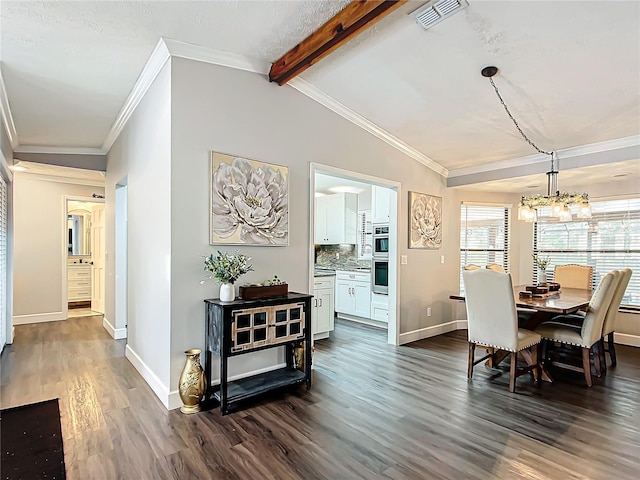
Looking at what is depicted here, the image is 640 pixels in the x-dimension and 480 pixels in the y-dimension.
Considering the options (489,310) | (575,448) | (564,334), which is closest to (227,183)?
(489,310)

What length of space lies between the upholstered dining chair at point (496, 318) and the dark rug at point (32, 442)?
3233mm

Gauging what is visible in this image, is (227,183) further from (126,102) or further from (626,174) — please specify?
(626,174)

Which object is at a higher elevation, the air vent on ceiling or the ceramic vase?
the air vent on ceiling

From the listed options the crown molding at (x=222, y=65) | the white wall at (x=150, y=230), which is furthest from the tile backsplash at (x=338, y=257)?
the white wall at (x=150, y=230)

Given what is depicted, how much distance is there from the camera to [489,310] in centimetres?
332

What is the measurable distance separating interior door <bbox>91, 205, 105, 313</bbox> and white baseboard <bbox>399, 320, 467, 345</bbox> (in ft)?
18.0

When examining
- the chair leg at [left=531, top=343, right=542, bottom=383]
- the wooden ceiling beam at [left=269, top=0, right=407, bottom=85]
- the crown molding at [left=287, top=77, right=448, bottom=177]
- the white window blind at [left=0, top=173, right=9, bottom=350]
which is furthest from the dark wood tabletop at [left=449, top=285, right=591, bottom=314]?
Answer: the white window blind at [left=0, top=173, right=9, bottom=350]

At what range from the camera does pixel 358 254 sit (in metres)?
6.76

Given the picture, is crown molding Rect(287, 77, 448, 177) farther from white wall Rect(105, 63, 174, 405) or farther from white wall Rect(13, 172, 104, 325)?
white wall Rect(13, 172, 104, 325)

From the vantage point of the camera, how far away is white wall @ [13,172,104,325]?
581 centimetres

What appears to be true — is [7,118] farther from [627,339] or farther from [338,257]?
[627,339]

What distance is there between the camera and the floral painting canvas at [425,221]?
4909 millimetres

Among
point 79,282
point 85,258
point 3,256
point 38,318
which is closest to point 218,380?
point 3,256

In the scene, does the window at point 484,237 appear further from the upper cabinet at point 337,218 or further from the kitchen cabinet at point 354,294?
the upper cabinet at point 337,218
